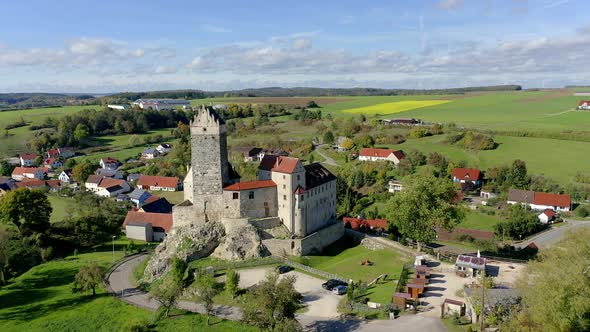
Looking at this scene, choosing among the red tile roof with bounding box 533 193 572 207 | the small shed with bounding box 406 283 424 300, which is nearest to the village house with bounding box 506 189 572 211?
the red tile roof with bounding box 533 193 572 207

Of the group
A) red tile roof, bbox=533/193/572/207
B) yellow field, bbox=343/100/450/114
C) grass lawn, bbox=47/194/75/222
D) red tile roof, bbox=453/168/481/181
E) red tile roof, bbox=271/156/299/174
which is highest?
yellow field, bbox=343/100/450/114

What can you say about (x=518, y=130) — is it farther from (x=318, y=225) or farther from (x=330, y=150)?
(x=318, y=225)

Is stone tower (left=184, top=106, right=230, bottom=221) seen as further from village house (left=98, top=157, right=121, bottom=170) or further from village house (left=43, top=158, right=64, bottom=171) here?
village house (left=43, top=158, right=64, bottom=171)

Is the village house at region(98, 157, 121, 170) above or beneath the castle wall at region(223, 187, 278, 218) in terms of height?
beneath

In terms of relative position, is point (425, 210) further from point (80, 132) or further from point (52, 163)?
point (80, 132)

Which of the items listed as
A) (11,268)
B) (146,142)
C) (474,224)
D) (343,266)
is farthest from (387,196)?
(146,142)
